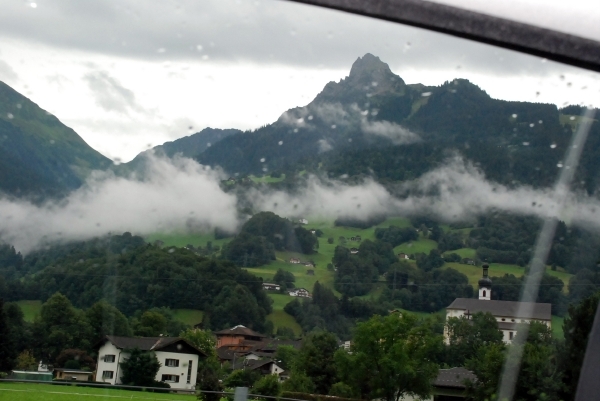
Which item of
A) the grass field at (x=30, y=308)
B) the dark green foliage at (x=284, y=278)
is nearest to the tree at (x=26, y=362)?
the grass field at (x=30, y=308)

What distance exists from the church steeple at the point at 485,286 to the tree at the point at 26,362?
160cm

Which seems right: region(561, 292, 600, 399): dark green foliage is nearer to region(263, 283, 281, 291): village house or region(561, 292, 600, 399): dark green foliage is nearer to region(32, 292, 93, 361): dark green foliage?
region(263, 283, 281, 291): village house

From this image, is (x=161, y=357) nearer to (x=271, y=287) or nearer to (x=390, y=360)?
(x=271, y=287)

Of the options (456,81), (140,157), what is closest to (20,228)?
(140,157)

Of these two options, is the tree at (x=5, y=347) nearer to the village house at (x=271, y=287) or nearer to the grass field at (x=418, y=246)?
the village house at (x=271, y=287)

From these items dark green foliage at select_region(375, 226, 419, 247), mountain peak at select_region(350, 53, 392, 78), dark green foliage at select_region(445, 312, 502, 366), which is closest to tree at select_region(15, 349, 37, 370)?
dark green foliage at select_region(375, 226, 419, 247)

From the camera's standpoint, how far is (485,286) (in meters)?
2.72

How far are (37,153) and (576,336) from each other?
2.25 metres

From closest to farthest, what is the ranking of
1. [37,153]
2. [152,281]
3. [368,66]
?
[152,281], [368,66], [37,153]

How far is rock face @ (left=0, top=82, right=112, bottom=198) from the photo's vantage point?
283 cm

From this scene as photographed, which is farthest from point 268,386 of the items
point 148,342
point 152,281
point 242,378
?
point 152,281

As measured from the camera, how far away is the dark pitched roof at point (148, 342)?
2619 mm

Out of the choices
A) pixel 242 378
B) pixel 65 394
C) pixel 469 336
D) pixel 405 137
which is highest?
pixel 405 137

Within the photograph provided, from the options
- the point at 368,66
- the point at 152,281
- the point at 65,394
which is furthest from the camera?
the point at 368,66
